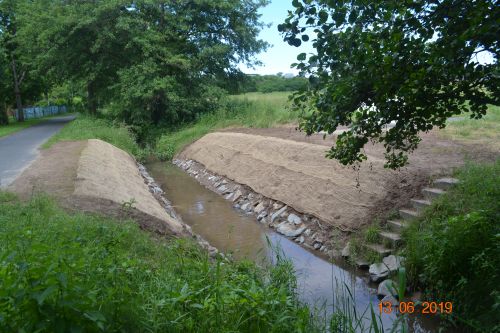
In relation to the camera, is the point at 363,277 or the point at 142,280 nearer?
the point at 142,280

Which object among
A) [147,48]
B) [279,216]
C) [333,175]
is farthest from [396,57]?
[147,48]

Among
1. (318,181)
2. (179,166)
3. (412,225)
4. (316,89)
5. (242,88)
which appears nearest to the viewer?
(316,89)

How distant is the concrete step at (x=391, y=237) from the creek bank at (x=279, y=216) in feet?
3.48

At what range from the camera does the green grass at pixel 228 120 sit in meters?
22.9

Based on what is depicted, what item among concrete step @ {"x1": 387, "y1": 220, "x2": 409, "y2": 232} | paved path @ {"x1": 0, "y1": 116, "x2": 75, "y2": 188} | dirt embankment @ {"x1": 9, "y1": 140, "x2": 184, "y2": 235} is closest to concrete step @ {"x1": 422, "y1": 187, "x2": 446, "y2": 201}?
concrete step @ {"x1": 387, "y1": 220, "x2": 409, "y2": 232}

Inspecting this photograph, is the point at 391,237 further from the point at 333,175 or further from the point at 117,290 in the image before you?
the point at 117,290

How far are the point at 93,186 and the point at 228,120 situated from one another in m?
15.9

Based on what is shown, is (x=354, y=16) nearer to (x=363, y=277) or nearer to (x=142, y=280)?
(x=142, y=280)

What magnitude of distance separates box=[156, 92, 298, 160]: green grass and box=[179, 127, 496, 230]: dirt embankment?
17.6 ft

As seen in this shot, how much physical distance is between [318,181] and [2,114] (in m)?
32.6

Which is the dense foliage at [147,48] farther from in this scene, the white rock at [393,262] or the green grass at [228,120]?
the white rock at [393,262]

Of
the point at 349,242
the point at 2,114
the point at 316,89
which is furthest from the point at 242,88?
the point at 316,89

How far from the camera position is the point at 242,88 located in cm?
3288

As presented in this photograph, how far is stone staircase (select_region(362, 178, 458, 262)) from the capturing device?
813 cm
